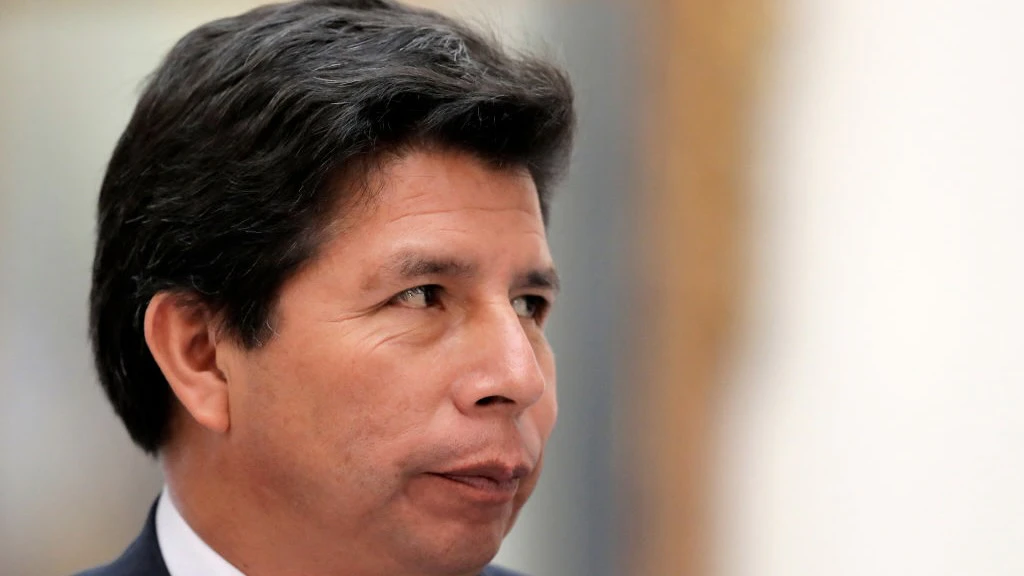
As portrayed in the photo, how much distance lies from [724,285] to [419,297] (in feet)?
3.35

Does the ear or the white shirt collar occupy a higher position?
the ear

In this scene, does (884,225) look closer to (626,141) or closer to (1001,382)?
(1001,382)

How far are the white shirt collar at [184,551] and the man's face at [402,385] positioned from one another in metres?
0.14

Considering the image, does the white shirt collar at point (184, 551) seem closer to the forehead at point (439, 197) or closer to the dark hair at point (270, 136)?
the dark hair at point (270, 136)

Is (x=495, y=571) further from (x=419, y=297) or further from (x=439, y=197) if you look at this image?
(x=439, y=197)

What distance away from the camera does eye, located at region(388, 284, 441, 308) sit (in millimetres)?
1399

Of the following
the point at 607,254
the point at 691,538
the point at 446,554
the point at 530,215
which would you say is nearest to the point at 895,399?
the point at 691,538

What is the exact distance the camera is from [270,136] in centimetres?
138

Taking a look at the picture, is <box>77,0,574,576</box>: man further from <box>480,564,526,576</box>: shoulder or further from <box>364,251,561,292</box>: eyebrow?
<box>480,564,526,576</box>: shoulder

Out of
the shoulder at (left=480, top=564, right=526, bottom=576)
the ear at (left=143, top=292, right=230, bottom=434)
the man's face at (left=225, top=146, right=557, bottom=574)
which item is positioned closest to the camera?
the man's face at (left=225, top=146, right=557, bottom=574)

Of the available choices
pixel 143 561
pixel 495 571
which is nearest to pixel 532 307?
pixel 495 571

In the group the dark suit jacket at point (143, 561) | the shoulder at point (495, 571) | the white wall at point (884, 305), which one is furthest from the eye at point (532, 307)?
the white wall at point (884, 305)

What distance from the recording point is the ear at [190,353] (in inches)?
56.9

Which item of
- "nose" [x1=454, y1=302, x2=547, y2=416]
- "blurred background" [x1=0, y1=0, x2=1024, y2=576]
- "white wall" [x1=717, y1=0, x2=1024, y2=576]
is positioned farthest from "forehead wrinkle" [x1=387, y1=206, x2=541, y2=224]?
"white wall" [x1=717, y1=0, x2=1024, y2=576]
